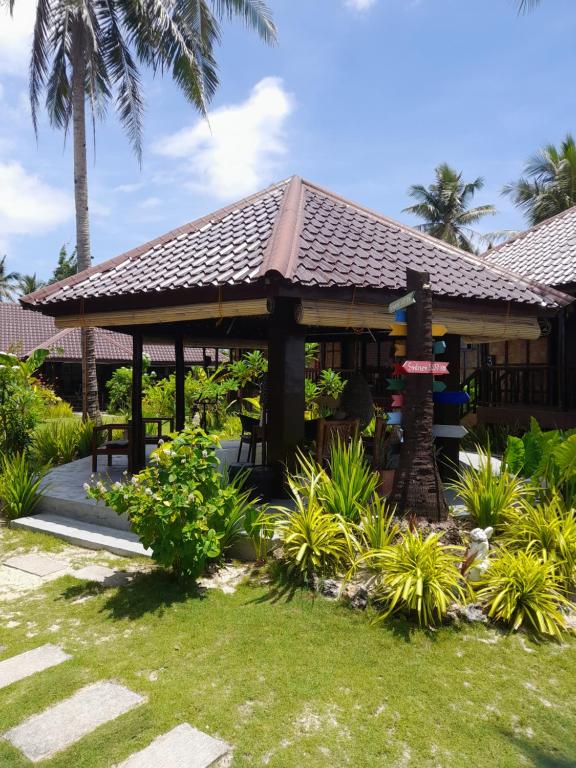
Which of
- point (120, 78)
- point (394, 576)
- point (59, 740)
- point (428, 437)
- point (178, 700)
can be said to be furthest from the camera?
point (120, 78)

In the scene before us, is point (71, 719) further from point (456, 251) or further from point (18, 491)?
point (456, 251)

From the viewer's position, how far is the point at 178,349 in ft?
29.7

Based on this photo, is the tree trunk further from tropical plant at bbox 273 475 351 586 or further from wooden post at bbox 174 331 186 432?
tropical plant at bbox 273 475 351 586

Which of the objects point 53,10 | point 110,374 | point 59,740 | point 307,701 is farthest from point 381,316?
point 110,374

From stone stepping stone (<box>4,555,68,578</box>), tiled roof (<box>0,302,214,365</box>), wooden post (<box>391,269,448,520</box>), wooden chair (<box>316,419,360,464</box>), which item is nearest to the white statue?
wooden post (<box>391,269,448,520</box>)

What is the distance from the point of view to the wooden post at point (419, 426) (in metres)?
4.68

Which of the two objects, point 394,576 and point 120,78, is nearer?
point 394,576

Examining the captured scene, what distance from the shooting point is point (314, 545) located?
4219 mm

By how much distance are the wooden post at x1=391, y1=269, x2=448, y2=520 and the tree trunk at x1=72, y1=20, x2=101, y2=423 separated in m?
10.5

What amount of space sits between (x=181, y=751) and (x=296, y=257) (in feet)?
13.8

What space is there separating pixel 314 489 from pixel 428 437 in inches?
44.2

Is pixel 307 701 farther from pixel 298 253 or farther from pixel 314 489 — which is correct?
pixel 298 253

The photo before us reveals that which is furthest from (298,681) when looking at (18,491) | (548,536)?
(18,491)

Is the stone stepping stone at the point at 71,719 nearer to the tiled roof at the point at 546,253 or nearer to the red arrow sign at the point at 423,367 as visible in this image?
the red arrow sign at the point at 423,367
